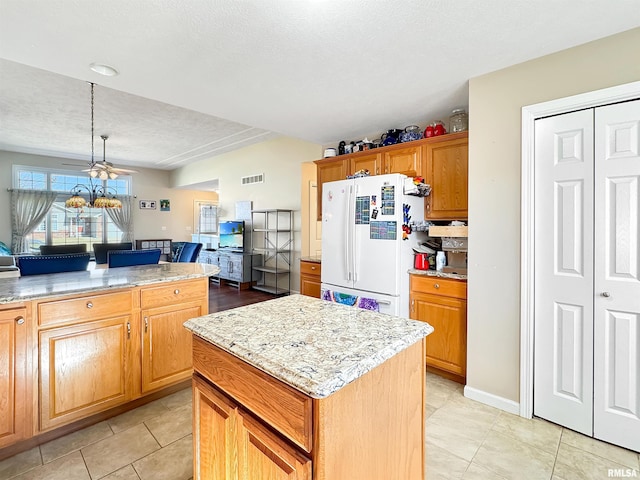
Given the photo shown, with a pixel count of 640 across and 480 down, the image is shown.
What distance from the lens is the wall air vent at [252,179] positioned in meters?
6.21

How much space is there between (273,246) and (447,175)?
3958 mm

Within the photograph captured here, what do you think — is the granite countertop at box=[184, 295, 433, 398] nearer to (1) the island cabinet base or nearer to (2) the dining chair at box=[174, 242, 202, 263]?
(1) the island cabinet base

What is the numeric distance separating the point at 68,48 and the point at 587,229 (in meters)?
3.48

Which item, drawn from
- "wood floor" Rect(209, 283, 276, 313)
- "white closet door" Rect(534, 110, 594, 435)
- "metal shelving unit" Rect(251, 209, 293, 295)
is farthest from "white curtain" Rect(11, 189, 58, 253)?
"white closet door" Rect(534, 110, 594, 435)

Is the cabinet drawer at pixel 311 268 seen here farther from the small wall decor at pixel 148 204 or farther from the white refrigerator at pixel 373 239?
the small wall decor at pixel 148 204

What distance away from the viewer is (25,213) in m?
6.64

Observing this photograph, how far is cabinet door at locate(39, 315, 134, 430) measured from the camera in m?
1.80

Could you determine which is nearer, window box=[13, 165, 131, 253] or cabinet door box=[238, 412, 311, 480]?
cabinet door box=[238, 412, 311, 480]

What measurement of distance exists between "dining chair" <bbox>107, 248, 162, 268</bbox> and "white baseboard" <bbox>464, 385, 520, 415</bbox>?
315 cm

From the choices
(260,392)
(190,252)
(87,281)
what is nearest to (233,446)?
(260,392)

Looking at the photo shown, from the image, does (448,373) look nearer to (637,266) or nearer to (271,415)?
(637,266)

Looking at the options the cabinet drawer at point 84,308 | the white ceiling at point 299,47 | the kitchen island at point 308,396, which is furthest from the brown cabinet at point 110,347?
the white ceiling at point 299,47

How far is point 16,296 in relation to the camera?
1.67 metres

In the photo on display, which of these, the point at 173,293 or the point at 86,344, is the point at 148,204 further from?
the point at 86,344
